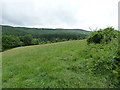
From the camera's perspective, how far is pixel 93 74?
502cm

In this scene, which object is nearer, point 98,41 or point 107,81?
point 107,81

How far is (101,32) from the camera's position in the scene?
9727 millimetres

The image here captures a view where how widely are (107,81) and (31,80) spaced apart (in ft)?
9.53

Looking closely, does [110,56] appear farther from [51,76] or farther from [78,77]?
[51,76]

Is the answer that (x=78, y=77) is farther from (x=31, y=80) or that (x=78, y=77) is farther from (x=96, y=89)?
(x=31, y=80)

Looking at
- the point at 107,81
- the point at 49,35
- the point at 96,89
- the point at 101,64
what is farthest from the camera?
the point at 49,35

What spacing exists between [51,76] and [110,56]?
109 inches

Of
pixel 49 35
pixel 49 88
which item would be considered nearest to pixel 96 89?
pixel 49 88

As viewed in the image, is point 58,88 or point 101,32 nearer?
point 58,88

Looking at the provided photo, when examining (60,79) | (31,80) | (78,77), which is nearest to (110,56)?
(78,77)

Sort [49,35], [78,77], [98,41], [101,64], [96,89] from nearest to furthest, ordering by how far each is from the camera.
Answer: [96,89] < [78,77] < [101,64] < [98,41] < [49,35]

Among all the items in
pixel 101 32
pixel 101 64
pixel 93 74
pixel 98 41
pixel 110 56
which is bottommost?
pixel 93 74

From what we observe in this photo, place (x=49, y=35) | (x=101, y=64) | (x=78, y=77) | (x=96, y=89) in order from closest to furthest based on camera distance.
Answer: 1. (x=96, y=89)
2. (x=78, y=77)
3. (x=101, y=64)
4. (x=49, y=35)

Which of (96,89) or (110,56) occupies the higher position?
(110,56)
